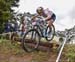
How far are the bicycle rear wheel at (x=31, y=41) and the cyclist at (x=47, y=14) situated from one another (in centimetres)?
65

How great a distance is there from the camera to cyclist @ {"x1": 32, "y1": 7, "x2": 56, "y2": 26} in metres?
14.5

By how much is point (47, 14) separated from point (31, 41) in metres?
1.22

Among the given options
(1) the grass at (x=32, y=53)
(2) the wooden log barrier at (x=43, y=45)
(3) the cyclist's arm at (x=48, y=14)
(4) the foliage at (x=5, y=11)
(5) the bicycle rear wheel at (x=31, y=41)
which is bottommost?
(4) the foliage at (x=5, y=11)

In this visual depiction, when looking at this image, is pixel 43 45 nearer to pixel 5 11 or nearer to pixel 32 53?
pixel 32 53

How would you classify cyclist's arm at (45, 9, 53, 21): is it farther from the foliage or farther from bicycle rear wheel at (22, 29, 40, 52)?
the foliage

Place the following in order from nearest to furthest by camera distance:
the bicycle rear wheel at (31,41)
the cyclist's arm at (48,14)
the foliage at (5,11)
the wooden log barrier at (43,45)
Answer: the bicycle rear wheel at (31,41), the wooden log barrier at (43,45), the cyclist's arm at (48,14), the foliage at (5,11)

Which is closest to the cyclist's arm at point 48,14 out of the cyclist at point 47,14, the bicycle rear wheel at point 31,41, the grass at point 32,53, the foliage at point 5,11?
the cyclist at point 47,14

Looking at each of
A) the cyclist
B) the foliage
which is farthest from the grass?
the foliage

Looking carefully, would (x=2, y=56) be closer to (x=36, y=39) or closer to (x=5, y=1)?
(x=36, y=39)

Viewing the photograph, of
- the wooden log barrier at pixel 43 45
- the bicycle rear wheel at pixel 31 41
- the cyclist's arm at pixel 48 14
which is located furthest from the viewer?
the cyclist's arm at pixel 48 14

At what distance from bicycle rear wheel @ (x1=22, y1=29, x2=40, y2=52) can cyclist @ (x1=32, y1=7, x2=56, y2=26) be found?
0.65 meters

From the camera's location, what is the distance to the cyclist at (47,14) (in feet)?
47.7

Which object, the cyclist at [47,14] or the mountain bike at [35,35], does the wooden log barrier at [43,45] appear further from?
the cyclist at [47,14]

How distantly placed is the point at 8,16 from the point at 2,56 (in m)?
10.8
